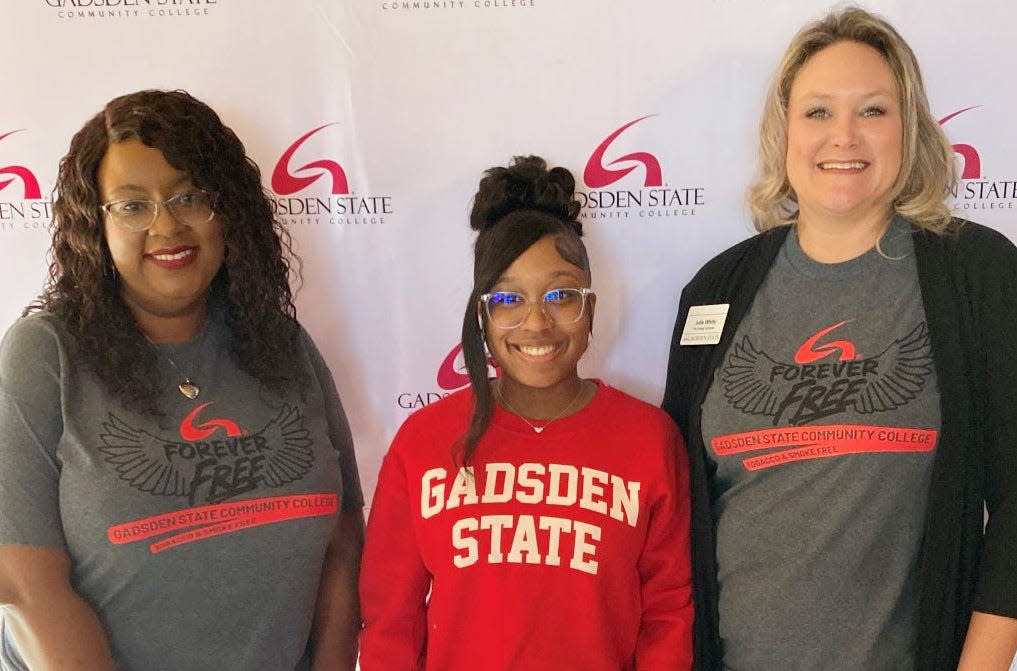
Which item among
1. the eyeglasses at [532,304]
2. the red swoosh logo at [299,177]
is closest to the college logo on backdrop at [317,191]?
the red swoosh logo at [299,177]

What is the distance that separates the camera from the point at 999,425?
1.42m

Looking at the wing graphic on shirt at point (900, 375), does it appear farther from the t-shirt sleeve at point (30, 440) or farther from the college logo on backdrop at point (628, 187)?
the t-shirt sleeve at point (30, 440)

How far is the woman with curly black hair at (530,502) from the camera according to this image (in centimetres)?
148

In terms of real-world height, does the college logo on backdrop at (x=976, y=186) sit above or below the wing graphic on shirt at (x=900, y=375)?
above

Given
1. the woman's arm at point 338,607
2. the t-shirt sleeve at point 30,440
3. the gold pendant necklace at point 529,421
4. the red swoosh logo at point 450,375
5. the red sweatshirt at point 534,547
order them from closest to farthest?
the t-shirt sleeve at point 30,440, the red sweatshirt at point 534,547, the gold pendant necklace at point 529,421, the woman's arm at point 338,607, the red swoosh logo at point 450,375

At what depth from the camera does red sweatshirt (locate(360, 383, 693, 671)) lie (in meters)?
1.48

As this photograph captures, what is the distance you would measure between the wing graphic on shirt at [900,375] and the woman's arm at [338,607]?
112 cm

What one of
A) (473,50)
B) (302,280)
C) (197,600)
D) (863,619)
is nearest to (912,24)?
(473,50)

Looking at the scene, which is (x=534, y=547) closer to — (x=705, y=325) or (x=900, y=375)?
(x=705, y=325)

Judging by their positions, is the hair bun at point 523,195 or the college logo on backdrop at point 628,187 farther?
the college logo on backdrop at point 628,187

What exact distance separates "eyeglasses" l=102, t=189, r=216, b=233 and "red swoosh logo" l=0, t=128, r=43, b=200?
846 mm

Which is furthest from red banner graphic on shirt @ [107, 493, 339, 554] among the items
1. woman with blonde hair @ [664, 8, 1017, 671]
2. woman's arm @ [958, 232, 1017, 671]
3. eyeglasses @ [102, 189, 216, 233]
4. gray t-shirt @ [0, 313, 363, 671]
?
woman's arm @ [958, 232, 1017, 671]

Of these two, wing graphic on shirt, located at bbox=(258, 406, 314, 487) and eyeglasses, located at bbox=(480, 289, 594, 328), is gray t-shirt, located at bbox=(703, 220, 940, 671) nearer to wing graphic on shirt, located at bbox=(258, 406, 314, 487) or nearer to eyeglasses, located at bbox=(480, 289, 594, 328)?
eyeglasses, located at bbox=(480, 289, 594, 328)

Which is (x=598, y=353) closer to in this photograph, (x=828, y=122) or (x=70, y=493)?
(x=828, y=122)
